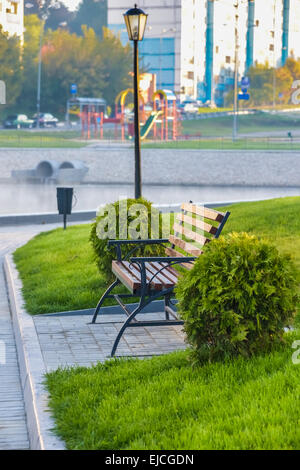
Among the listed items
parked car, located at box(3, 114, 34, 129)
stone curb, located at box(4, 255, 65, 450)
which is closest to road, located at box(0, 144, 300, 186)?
stone curb, located at box(4, 255, 65, 450)

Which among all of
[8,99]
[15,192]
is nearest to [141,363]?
[15,192]

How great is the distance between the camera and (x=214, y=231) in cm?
706

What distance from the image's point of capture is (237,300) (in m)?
5.21

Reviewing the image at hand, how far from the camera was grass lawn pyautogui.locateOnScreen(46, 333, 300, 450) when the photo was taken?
13.3ft

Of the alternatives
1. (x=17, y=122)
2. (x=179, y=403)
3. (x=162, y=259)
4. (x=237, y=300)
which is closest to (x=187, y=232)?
(x=162, y=259)

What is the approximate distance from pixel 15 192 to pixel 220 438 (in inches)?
1071

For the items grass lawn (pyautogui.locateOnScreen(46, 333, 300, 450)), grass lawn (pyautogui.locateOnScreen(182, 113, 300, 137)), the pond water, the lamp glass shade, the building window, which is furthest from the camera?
the building window

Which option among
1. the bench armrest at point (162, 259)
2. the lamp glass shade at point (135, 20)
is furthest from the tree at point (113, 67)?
the bench armrest at point (162, 259)

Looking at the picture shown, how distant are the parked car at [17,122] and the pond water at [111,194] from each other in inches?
1461

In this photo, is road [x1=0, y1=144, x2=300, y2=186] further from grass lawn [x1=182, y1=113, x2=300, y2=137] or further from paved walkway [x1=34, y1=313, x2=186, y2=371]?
grass lawn [x1=182, y1=113, x2=300, y2=137]

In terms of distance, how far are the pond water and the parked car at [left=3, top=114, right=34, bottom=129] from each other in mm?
37118

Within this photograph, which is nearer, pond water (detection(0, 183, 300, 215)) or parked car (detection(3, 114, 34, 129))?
pond water (detection(0, 183, 300, 215))

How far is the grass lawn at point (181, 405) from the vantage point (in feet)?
13.3

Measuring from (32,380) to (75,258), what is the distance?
550 centimetres
